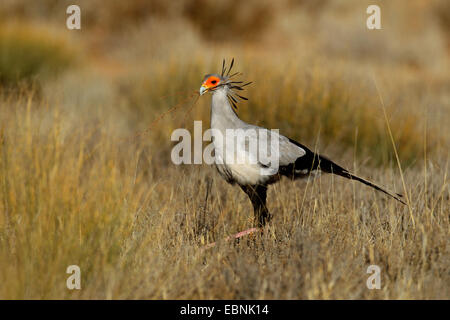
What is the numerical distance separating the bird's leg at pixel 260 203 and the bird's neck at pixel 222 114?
1.53 ft

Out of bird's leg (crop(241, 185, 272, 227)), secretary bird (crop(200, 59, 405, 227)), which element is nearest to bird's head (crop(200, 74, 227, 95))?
secretary bird (crop(200, 59, 405, 227))

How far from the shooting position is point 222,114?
11.3ft

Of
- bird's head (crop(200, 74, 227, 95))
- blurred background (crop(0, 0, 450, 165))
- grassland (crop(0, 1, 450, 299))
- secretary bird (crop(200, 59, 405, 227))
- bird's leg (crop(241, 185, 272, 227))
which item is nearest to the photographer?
grassland (crop(0, 1, 450, 299))

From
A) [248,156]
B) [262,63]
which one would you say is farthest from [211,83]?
[262,63]

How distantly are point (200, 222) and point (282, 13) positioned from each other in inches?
612

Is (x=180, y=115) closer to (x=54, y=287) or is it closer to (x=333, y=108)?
(x=333, y=108)

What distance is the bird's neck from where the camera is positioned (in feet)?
11.3

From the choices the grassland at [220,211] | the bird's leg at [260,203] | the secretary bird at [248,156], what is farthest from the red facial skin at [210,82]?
the bird's leg at [260,203]

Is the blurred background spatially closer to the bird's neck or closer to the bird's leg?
the bird's neck

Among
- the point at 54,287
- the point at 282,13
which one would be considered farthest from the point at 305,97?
the point at 282,13

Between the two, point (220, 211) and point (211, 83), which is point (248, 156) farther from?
point (220, 211)

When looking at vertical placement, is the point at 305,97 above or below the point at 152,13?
below

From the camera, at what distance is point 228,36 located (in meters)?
17.2

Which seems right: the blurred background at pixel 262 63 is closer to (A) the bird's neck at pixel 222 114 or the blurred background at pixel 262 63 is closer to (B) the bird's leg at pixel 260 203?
(A) the bird's neck at pixel 222 114
